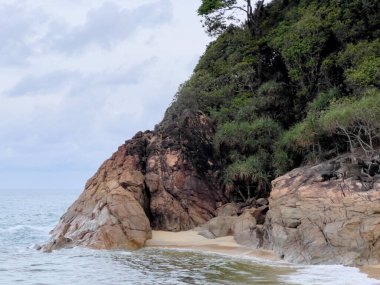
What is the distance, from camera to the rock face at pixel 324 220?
17359 mm

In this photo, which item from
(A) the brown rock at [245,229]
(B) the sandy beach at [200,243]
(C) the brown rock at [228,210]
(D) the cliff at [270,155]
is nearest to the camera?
(D) the cliff at [270,155]

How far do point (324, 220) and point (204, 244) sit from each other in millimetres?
5994

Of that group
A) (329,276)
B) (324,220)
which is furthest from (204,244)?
(329,276)

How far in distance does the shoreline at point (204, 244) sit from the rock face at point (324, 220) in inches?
24.1

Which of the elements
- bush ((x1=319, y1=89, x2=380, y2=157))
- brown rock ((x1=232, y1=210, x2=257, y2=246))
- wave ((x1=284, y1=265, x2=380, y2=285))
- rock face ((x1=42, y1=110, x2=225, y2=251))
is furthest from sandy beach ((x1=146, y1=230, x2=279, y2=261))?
bush ((x1=319, y1=89, x2=380, y2=157))

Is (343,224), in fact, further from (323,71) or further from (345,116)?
(323,71)

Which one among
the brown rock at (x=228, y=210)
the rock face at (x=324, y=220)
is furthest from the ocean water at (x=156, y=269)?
the brown rock at (x=228, y=210)

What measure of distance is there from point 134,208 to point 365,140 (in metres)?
10.9

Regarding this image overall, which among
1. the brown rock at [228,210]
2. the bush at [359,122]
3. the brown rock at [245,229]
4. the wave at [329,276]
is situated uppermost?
the bush at [359,122]

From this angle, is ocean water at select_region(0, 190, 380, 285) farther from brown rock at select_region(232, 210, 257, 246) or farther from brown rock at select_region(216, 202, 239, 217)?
brown rock at select_region(216, 202, 239, 217)

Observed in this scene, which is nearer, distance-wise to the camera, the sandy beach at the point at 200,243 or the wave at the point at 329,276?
the wave at the point at 329,276

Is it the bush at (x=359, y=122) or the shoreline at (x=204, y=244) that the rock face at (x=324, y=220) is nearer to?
the shoreline at (x=204, y=244)

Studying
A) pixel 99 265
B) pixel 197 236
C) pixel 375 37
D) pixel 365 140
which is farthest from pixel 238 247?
pixel 375 37

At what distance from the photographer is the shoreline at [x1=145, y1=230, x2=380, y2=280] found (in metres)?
20.3
